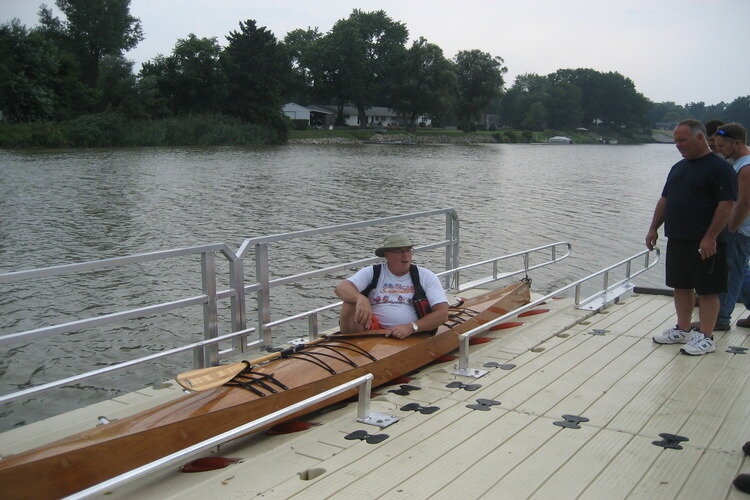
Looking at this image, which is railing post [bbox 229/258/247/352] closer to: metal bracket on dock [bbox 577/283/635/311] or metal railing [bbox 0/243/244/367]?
metal railing [bbox 0/243/244/367]

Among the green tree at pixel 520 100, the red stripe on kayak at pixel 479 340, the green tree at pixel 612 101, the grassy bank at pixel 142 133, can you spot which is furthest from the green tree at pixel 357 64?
the red stripe on kayak at pixel 479 340

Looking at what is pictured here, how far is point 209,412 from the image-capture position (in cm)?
465

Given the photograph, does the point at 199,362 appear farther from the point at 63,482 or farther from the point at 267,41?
the point at 267,41

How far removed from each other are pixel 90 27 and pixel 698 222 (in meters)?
80.3

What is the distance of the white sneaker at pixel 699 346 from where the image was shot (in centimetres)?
631

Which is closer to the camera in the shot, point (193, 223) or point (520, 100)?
point (193, 223)

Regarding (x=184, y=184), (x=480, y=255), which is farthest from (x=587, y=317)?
(x=184, y=184)

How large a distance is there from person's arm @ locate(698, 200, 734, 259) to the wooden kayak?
230 centimetres

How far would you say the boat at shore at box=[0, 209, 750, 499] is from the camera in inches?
154

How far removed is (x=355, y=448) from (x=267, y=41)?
70.7m

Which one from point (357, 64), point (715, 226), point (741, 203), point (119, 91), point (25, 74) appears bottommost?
point (715, 226)

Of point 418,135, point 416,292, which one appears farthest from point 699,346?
point 418,135

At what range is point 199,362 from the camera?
20.8ft

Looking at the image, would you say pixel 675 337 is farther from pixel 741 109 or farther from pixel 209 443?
pixel 741 109
